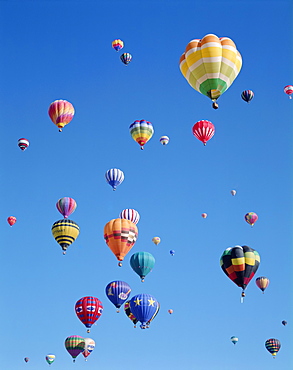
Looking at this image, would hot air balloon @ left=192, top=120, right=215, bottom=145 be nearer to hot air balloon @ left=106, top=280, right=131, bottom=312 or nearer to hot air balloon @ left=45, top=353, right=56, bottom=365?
hot air balloon @ left=106, top=280, right=131, bottom=312

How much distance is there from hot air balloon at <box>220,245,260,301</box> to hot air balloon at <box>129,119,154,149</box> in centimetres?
993

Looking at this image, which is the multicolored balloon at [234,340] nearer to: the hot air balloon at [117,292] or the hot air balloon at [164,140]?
the hot air balloon at [117,292]

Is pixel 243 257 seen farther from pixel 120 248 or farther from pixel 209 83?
pixel 209 83

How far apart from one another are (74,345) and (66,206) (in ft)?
36.9

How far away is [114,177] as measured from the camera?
45812mm

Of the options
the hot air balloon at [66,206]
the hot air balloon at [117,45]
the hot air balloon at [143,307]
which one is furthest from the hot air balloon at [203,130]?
the hot air balloon at [143,307]

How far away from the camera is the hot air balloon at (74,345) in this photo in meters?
49.1

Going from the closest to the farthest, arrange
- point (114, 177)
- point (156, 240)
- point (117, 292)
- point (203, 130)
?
1. point (203, 130)
2. point (117, 292)
3. point (114, 177)
4. point (156, 240)

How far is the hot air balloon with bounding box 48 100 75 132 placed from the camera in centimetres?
4259

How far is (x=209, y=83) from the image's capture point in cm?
3422

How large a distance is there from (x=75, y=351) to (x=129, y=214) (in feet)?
34.7

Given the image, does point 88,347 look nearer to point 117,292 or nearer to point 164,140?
point 117,292

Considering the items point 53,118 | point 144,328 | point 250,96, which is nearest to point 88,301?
point 144,328

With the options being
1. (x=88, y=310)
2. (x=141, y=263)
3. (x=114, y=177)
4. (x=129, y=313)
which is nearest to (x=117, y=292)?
(x=129, y=313)
